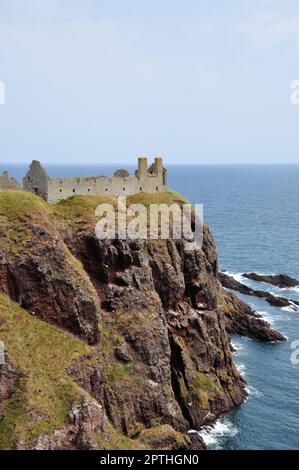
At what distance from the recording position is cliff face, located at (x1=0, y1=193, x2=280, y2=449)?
211 feet

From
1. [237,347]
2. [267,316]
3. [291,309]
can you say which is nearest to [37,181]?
[237,347]

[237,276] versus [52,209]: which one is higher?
[52,209]

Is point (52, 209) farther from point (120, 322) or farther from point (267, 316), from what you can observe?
point (267, 316)

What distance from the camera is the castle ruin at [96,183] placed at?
8156 cm

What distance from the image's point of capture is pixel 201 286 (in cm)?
8731

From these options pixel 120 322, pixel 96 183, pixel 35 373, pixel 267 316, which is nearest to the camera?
pixel 35 373

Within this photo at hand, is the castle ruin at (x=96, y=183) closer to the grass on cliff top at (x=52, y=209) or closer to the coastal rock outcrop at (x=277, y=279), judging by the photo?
the grass on cliff top at (x=52, y=209)

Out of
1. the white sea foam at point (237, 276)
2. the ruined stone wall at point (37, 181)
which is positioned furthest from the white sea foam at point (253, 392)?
the white sea foam at point (237, 276)

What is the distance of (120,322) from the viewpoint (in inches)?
2899

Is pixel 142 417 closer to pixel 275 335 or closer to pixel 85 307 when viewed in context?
pixel 85 307

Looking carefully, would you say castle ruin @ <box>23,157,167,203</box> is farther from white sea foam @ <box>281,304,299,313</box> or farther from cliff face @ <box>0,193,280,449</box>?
white sea foam @ <box>281,304,299,313</box>

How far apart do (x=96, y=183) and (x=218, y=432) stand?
39.9 metres

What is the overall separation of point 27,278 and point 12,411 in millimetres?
17287
